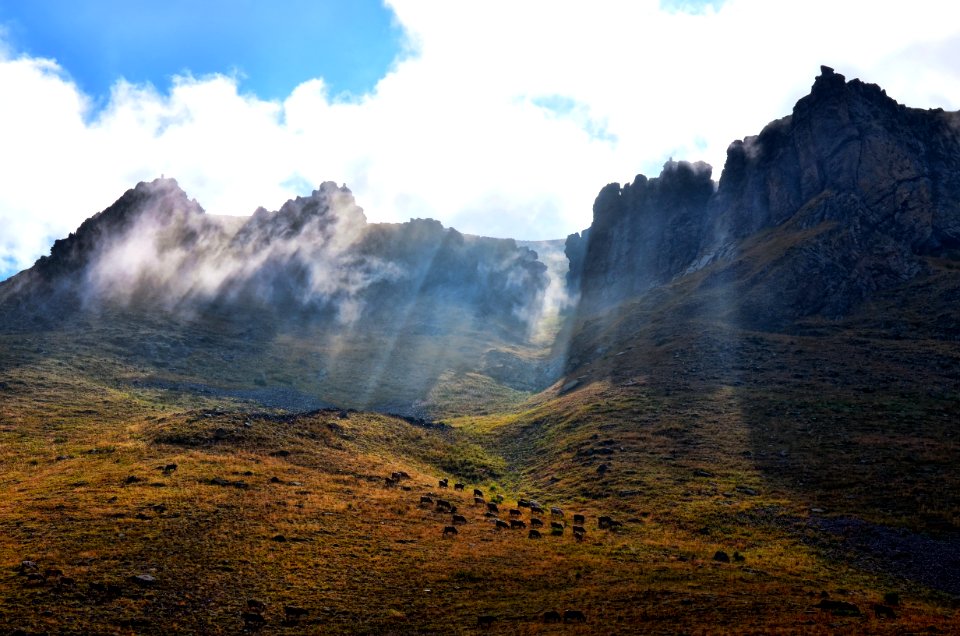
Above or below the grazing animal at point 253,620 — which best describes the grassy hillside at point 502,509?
above

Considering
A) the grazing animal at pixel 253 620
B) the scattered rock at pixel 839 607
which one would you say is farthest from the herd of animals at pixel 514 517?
the scattered rock at pixel 839 607

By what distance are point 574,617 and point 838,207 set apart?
151767 millimetres

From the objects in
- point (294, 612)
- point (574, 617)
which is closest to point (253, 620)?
point (294, 612)

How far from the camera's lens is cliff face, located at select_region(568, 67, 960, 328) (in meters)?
144

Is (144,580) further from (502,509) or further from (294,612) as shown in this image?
(502,509)

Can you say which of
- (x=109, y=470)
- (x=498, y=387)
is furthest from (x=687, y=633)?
(x=498, y=387)

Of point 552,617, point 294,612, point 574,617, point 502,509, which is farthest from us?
point 502,509

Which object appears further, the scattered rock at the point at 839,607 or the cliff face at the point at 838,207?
the cliff face at the point at 838,207

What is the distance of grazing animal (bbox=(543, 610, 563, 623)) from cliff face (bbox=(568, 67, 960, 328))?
115474 mm

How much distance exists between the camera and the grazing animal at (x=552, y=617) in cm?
3800

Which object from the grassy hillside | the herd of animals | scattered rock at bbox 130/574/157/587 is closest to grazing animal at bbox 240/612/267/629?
the grassy hillside

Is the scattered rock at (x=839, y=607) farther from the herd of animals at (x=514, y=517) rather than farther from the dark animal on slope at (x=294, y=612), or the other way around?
the dark animal on slope at (x=294, y=612)

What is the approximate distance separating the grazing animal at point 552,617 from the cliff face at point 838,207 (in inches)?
4546

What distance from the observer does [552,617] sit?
3841cm
